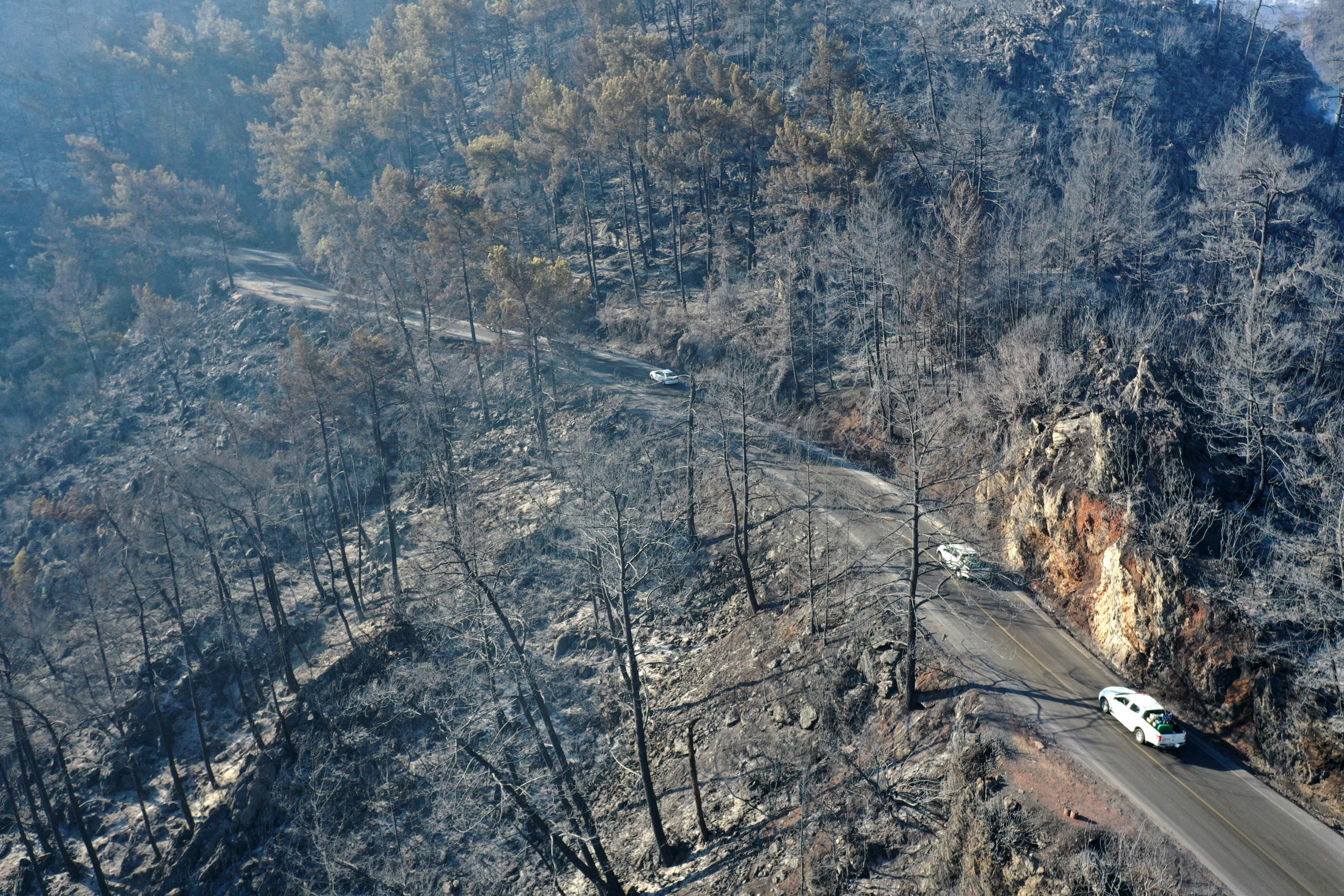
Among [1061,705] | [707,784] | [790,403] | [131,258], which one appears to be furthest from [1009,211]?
[131,258]

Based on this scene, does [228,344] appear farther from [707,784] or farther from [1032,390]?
[1032,390]

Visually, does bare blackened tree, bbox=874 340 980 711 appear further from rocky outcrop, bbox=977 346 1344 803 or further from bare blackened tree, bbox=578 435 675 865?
bare blackened tree, bbox=578 435 675 865

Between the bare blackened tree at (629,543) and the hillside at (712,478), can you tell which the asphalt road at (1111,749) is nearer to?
the hillside at (712,478)

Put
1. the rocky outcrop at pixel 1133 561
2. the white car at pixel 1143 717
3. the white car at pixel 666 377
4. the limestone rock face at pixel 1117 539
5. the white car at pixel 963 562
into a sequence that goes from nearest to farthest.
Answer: the white car at pixel 1143 717
the rocky outcrop at pixel 1133 561
the limestone rock face at pixel 1117 539
the white car at pixel 963 562
the white car at pixel 666 377

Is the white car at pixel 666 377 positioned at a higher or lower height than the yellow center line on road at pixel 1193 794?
higher

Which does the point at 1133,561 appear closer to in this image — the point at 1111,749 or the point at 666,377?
the point at 1111,749

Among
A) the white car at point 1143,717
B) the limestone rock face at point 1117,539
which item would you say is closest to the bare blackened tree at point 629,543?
the white car at point 1143,717

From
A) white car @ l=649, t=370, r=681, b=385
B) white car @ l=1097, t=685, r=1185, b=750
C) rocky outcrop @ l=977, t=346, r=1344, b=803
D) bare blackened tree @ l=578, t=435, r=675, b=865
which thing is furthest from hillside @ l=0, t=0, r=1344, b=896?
white car @ l=649, t=370, r=681, b=385
